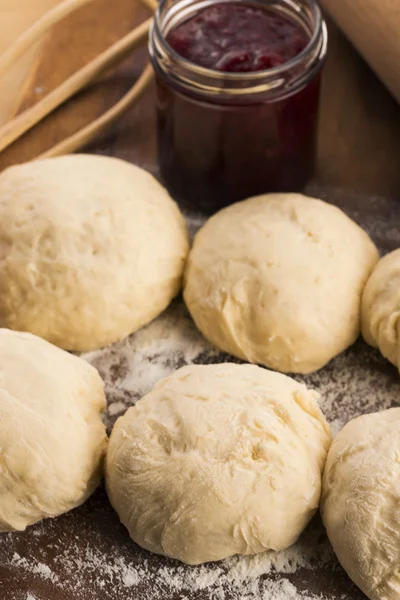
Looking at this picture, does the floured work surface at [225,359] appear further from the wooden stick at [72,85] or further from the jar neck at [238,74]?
the jar neck at [238,74]

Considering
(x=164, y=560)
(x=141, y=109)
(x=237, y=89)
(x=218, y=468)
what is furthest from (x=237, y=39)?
(x=164, y=560)

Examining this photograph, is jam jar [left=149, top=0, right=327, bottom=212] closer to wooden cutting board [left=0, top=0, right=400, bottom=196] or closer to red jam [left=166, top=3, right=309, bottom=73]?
red jam [left=166, top=3, right=309, bottom=73]

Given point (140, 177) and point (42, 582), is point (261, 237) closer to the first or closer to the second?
point (140, 177)

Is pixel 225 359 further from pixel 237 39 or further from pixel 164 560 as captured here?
pixel 237 39

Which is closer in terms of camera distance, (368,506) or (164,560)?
(368,506)

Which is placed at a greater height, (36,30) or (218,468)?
(36,30)

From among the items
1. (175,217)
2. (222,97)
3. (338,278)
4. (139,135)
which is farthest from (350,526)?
(139,135)

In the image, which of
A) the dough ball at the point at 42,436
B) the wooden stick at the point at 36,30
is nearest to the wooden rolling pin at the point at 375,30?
the wooden stick at the point at 36,30

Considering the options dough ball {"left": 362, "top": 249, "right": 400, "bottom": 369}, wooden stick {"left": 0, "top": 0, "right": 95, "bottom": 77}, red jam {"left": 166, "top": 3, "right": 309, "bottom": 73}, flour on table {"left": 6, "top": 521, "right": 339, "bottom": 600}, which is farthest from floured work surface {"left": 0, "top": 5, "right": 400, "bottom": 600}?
red jam {"left": 166, "top": 3, "right": 309, "bottom": 73}
